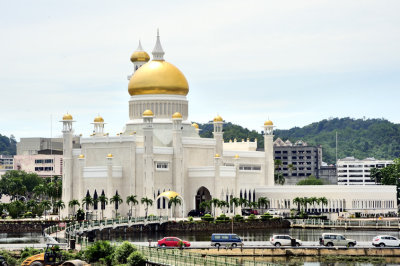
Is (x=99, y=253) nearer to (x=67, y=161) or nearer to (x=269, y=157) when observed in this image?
(x=67, y=161)

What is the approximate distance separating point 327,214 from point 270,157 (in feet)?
52.1

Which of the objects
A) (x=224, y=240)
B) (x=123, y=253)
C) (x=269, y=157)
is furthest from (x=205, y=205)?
(x=123, y=253)

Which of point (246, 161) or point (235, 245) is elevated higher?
point (246, 161)

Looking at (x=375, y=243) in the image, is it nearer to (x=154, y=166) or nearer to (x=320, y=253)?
(x=320, y=253)

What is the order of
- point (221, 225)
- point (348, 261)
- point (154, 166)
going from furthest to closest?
point (154, 166), point (221, 225), point (348, 261)

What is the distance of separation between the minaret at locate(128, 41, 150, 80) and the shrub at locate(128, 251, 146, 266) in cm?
8076

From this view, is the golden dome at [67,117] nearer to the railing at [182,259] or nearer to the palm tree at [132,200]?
the palm tree at [132,200]

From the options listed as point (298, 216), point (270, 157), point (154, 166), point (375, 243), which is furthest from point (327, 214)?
point (375, 243)

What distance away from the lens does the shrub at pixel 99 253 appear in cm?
6538

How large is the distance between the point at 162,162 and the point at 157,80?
13086 millimetres

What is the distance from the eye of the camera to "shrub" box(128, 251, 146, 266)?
205 feet

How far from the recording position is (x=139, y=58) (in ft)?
463

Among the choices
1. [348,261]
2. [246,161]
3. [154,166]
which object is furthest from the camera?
[246,161]

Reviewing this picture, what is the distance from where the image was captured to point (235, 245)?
7956 centimetres
